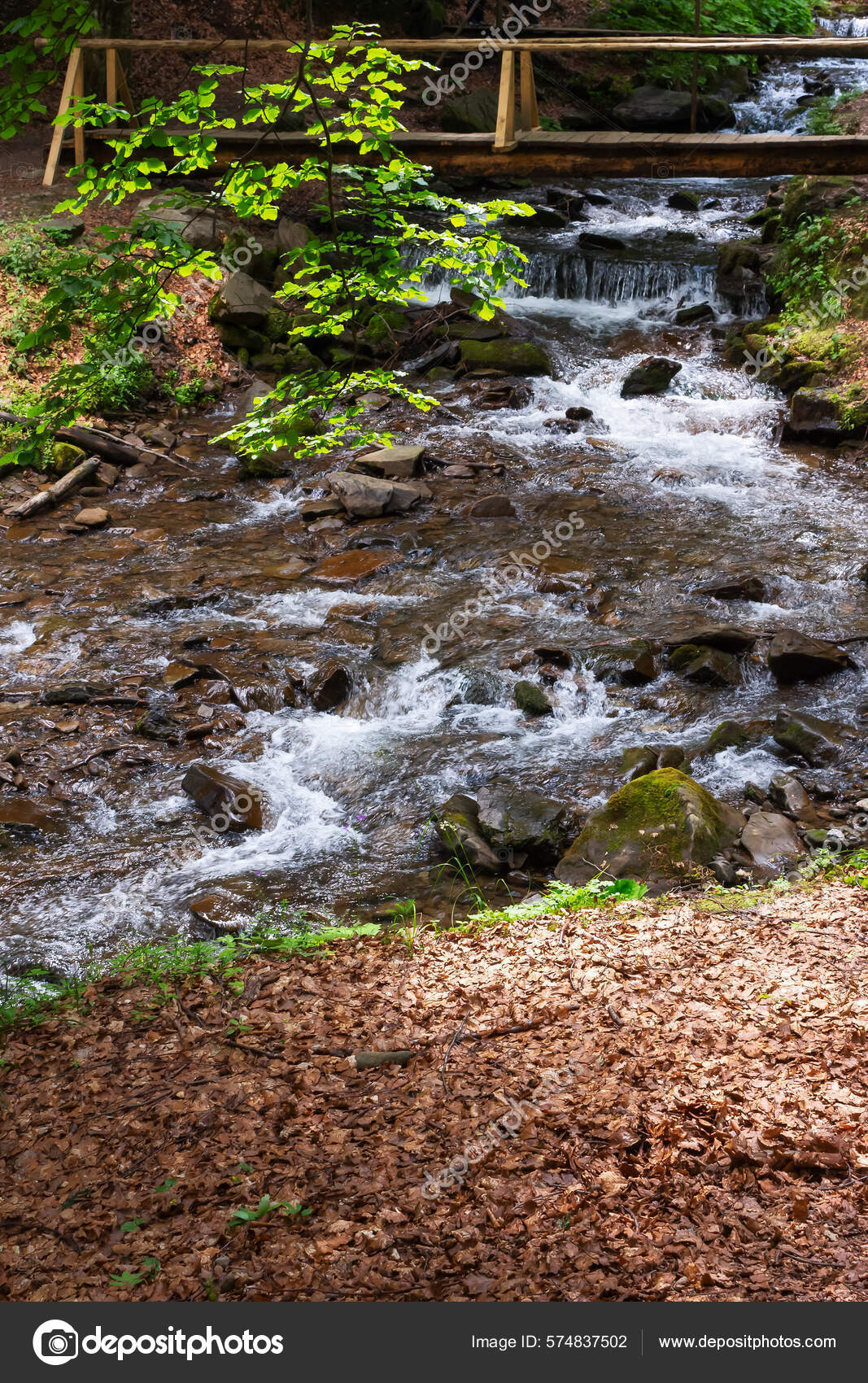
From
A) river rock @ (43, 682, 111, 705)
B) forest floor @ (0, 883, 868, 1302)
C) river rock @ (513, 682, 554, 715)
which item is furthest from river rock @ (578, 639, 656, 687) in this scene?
river rock @ (43, 682, 111, 705)

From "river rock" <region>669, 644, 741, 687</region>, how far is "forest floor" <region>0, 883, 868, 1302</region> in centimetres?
284

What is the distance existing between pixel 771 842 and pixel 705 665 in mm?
2131

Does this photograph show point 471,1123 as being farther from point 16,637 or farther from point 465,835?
point 16,637

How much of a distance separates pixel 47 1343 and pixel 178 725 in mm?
4972

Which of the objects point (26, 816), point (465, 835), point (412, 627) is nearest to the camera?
point (465, 835)

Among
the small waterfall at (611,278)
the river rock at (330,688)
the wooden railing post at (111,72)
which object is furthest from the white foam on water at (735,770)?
the wooden railing post at (111,72)

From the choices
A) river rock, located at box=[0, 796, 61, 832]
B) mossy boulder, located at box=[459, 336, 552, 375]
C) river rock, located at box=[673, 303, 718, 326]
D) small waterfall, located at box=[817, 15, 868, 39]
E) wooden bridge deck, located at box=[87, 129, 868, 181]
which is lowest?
river rock, located at box=[0, 796, 61, 832]

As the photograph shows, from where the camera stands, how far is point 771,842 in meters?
5.66

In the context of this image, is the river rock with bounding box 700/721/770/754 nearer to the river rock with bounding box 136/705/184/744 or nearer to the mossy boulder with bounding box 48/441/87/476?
the river rock with bounding box 136/705/184/744

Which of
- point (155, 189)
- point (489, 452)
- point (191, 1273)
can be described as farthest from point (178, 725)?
point (155, 189)

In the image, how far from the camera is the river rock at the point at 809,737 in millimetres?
6602

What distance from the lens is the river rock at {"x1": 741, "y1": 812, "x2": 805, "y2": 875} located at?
551cm

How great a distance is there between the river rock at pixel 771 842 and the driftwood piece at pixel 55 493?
25.2 ft

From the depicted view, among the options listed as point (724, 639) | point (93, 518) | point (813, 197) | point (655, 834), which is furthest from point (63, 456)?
point (813, 197)
